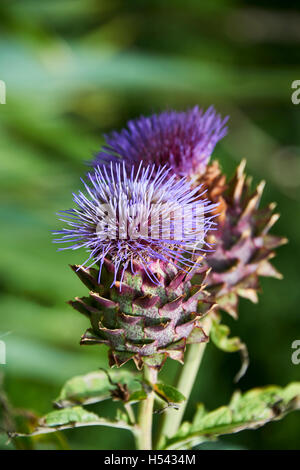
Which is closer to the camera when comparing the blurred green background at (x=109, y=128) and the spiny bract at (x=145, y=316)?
the spiny bract at (x=145, y=316)

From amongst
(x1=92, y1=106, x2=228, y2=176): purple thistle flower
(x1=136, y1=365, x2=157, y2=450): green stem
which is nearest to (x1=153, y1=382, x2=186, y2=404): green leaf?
(x1=136, y1=365, x2=157, y2=450): green stem

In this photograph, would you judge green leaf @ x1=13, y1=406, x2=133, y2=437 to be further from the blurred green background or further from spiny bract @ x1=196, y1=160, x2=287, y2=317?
the blurred green background

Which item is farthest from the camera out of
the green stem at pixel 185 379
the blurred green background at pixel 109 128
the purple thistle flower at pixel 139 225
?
the blurred green background at pixel 109 128

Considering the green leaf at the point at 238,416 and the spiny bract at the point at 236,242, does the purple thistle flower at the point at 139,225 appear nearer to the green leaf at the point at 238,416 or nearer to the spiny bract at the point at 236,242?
the spiny bract at the point at 236,242

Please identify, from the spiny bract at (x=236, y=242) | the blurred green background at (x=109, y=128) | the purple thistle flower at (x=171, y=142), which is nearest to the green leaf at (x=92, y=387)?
the spiny bract at (x=236, y=242)

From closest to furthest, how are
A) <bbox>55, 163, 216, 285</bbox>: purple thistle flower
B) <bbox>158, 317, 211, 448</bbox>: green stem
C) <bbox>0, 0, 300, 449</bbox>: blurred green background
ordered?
<bbox>55, 163, 216, 285</bbox>: purple thistle flower
<bbox>158, 317, 211, 448</bbox>: green stem
<bbox>0, 0, 300, 449</bbox>: blurred green background
